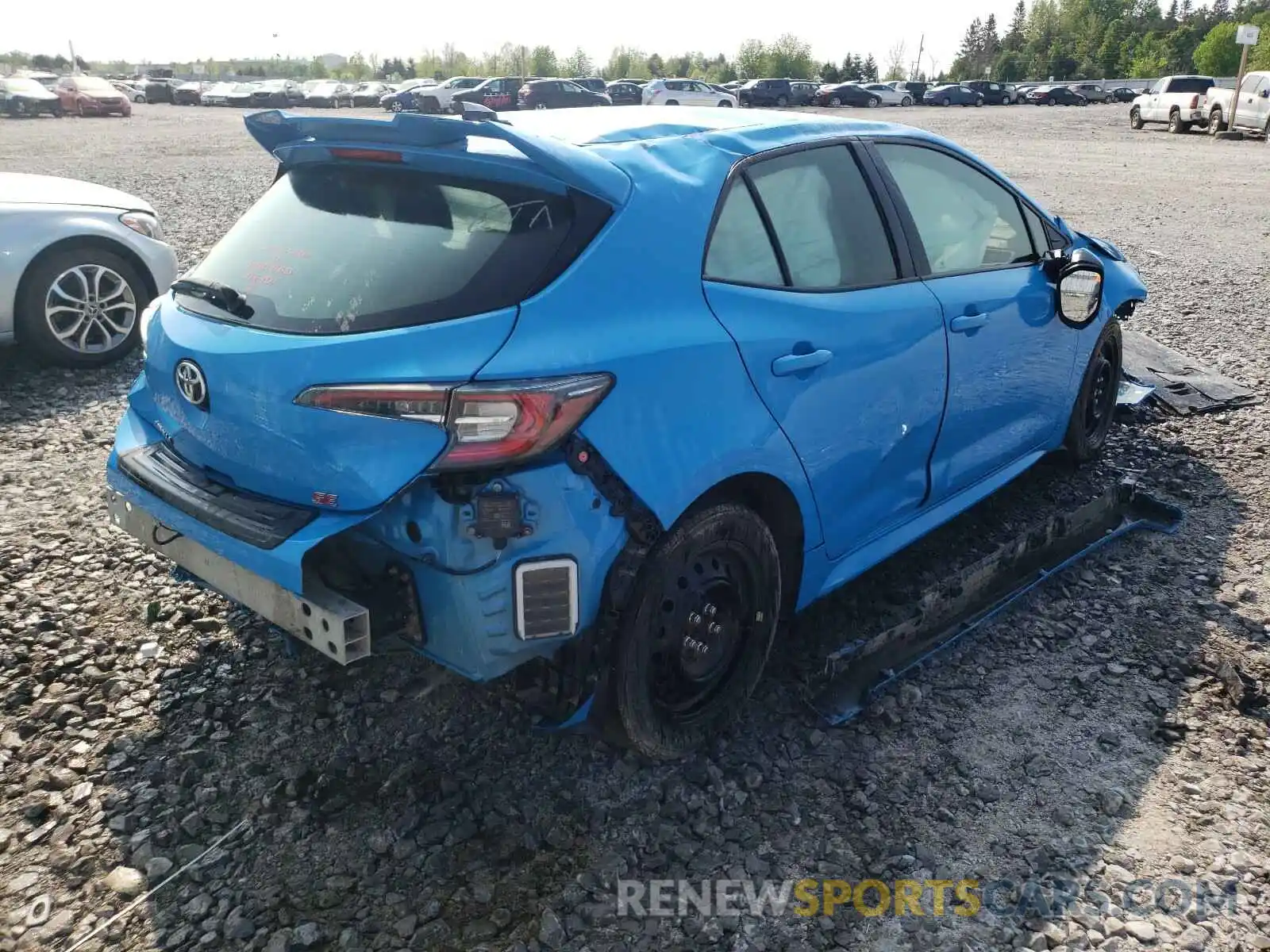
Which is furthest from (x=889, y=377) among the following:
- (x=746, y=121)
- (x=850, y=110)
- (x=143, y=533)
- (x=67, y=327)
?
(x=850, y=110)

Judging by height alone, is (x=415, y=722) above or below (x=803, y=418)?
below

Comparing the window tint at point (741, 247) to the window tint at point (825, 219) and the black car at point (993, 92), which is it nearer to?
the window tint at point (825, 219)

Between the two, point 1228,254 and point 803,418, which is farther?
point 1228,254

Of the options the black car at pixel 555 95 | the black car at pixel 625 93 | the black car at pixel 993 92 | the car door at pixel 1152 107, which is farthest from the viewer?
the black car at pixel 993 92

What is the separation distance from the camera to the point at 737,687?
301cm

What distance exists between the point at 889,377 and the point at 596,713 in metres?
1.40

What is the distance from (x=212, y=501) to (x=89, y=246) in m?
4.32

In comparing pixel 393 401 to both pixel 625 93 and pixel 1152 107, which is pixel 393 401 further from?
pixel 625 93

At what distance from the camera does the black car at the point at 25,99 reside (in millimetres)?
35312

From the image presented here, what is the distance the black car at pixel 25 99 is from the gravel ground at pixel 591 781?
38944mm

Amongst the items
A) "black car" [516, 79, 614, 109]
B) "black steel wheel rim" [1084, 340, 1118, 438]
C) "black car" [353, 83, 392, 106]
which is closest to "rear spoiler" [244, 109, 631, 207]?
"black steel wheel rim" [1084, 340, 1118, 438]

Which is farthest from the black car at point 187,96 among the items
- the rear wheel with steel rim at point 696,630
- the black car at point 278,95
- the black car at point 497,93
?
the rear wheel with steel rim at point 696,630

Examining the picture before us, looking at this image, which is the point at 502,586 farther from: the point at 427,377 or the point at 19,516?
the point at 19,516

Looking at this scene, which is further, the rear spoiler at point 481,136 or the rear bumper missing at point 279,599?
the rear spoiler at point 481,136
